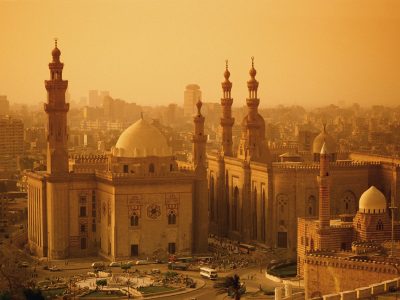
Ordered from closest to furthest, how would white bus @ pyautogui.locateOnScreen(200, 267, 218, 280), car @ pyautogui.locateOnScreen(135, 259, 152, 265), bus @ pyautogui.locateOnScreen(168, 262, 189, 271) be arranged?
white bus @ pyautogui.locateOnScreen(200, 267, 218, 280)
bus @ pyautogui.locateOnScreen(168, 262, 189, 271)
car @ pyautogui.locateOnScreen(135, 259, 152, 265)

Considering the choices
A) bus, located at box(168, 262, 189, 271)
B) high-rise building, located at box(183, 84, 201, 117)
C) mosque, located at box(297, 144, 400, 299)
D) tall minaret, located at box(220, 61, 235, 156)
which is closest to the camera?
mosque, located at box(297, 144, 400, 299)

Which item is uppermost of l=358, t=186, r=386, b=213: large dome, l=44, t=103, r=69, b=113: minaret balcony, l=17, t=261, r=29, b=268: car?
l=44, t=103, r=69, b=113: minaret balcony

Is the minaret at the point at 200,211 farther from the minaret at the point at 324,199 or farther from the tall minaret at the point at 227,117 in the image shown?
the minaret at the point at 324,199

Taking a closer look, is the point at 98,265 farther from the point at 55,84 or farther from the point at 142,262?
the point at 55,84

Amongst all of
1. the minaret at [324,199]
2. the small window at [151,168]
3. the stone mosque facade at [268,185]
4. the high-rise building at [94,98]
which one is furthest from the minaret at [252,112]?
the high-rise building at [94,98]

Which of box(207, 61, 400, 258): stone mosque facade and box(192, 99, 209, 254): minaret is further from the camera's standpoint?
box(207, 61, 400, 258): stone mosque facade

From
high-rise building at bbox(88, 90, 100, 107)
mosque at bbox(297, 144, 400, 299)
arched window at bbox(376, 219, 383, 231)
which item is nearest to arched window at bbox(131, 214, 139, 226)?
mosque at bbox(297, 144, 400, 299)

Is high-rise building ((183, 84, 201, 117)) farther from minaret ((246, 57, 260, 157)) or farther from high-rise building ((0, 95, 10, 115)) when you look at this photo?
high-rise building ((0, 95, 10, 115))
